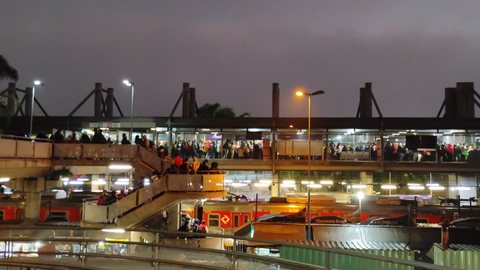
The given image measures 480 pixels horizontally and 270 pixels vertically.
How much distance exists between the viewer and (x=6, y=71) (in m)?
38.8

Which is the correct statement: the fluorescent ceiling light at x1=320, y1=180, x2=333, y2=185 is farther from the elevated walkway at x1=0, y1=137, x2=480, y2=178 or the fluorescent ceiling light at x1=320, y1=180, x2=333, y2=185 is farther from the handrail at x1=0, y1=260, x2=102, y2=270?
the handrail at x1=0, y1=260, x2=102, y2=270

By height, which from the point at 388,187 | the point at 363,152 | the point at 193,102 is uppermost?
the point at 193,102

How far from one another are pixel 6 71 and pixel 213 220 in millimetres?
19223

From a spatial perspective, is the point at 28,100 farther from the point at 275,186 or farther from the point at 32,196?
the point at 32,196

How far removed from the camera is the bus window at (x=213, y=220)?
34.5 metres

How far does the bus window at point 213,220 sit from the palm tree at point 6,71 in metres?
18.4

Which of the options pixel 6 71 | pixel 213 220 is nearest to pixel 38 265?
pixel 213 220

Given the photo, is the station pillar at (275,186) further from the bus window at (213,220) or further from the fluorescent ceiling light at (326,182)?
the bus window at (213,220)

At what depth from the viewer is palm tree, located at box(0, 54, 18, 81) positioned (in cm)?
3866

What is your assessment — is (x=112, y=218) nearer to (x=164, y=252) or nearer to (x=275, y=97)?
(x=164, y=252)

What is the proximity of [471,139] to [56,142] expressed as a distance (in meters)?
37.4

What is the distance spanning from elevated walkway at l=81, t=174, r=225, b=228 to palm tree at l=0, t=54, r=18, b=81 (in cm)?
1694

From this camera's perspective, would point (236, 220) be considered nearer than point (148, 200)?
No

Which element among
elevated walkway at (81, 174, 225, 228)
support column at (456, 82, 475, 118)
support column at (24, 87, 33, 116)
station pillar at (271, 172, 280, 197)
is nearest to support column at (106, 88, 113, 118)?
support column at (24, 87, 33, 116)
